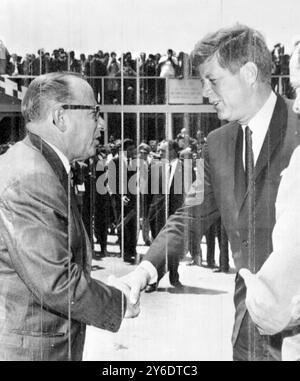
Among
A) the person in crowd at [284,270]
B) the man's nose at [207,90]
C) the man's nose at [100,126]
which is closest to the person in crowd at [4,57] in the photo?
the man's nose at [100,126]

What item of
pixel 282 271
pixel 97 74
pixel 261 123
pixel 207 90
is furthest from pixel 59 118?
pixel 282 271

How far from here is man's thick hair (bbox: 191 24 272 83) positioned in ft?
8.91

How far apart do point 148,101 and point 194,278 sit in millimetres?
931

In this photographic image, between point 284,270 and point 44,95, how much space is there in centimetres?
147

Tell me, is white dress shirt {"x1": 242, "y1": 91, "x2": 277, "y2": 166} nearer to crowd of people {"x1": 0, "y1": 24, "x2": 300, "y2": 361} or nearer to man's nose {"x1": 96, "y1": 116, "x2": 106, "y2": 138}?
crowd of people {"x1": 0, "y1": 24, "x2": 300, "y2": 361}

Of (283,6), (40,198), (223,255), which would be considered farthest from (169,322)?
(283,6)

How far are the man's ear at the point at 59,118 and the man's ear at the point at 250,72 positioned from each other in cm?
91

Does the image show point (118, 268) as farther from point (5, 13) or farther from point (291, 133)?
point (5, 13)

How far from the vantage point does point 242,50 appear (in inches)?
107

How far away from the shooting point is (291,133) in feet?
8.84

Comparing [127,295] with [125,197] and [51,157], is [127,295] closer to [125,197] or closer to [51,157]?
[125,197]

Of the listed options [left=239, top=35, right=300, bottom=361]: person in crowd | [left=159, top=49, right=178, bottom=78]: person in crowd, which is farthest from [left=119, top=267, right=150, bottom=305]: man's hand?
[left=159, top=49, right=178, bottom=78]: person in crowd

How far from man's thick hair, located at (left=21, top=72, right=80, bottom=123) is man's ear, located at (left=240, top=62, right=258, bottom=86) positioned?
2.80 feet

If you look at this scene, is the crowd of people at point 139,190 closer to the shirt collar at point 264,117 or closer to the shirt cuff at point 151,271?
the shirt cuff at point 151,271
